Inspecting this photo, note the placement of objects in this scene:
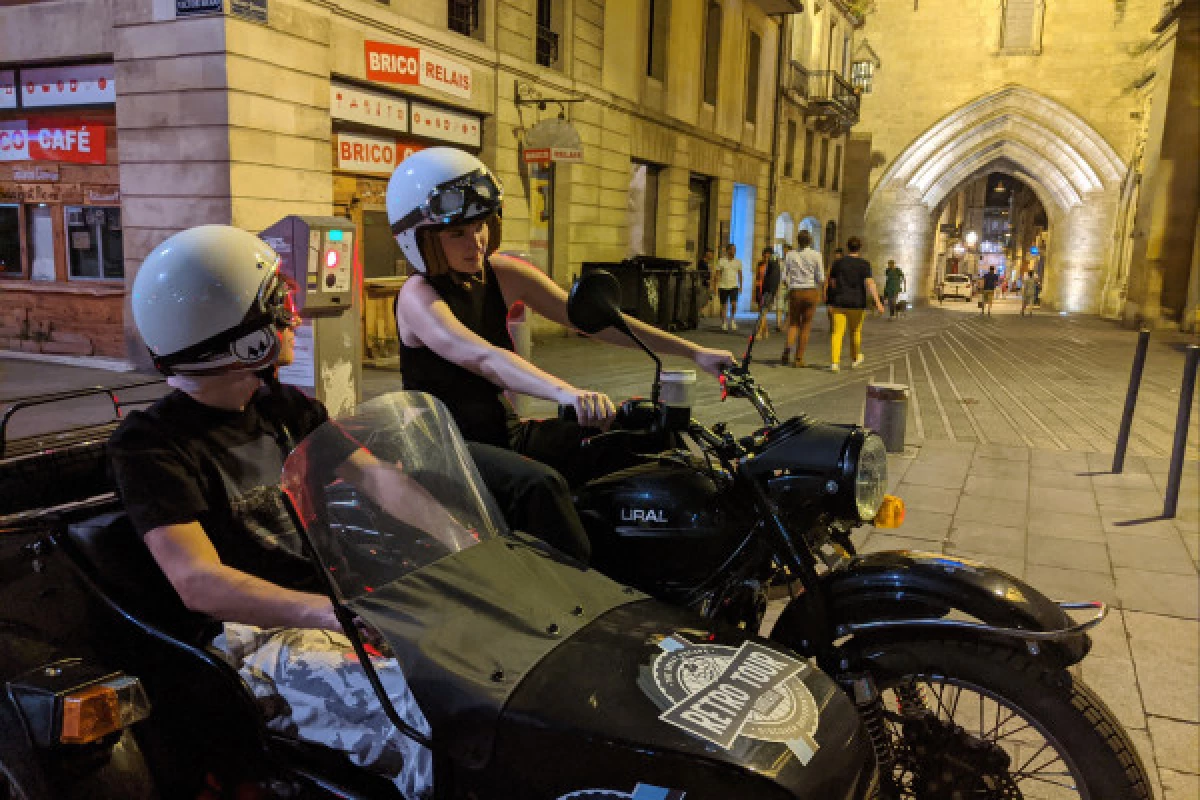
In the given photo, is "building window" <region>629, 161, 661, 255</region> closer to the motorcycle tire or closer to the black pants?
the black pants

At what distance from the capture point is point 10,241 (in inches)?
442

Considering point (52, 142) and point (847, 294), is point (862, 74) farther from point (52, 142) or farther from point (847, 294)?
point (52, 142)

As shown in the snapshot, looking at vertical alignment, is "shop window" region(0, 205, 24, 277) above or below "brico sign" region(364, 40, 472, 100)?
below

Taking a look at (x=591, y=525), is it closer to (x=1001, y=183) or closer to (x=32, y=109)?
(x=32, y=109)

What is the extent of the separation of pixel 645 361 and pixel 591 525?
9.94m

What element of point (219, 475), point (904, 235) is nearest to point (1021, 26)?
point (904, 235)

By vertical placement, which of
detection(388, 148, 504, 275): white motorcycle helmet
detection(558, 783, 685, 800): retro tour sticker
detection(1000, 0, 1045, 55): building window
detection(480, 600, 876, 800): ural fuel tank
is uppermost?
detection(1000, 0, 1045, 55): building window

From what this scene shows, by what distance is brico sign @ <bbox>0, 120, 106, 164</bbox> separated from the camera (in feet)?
33.8

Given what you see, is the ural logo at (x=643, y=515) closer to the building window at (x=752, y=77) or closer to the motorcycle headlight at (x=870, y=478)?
the motorcycle headlight at (x=870, y=478)

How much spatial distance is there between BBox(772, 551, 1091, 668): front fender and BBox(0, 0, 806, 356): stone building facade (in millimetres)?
8714

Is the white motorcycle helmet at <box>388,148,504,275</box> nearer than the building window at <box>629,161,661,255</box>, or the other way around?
the white motorcycle helmet at <box>388,148,504,275</box>

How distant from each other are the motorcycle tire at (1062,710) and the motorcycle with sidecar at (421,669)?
1.99 feet

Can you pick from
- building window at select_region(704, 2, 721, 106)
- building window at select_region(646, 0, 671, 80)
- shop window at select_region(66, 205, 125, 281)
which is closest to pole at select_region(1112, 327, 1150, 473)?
shop window at select_region(66, 205, 125, 281)

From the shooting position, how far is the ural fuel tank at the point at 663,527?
2.24 m
